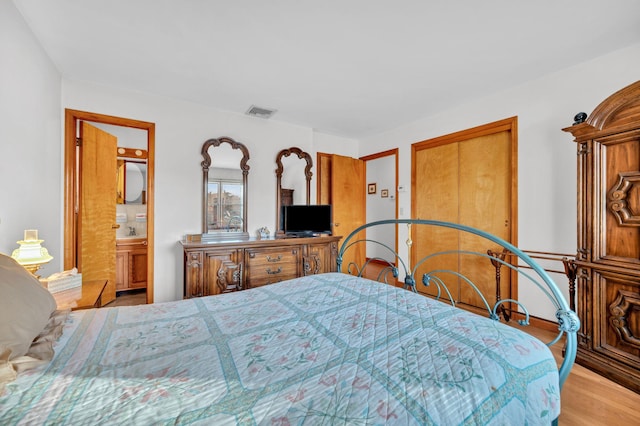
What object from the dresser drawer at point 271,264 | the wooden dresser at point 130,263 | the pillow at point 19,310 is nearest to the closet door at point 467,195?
the dresser drawer at point 271,264

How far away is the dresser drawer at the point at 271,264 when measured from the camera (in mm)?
2995

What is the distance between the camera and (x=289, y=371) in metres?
0.76

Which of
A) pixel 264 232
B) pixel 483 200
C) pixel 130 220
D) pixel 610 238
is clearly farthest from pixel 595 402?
pixel 130 220

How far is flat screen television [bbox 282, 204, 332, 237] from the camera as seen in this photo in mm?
3652

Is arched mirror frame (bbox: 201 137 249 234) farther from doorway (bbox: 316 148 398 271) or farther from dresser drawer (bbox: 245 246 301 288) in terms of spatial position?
doorway (bbox: 316 148 398 271)

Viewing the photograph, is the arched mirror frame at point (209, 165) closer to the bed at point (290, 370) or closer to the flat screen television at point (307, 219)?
the flat screen television at point (307, 219)

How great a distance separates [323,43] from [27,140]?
2.20 meters

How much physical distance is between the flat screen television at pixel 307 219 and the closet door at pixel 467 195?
4.11ft

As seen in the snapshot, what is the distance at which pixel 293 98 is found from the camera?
10.1ft

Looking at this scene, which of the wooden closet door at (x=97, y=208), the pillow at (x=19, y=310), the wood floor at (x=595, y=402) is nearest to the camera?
the pillow at (x=19, y=310)

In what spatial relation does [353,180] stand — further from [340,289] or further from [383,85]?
[340,289]

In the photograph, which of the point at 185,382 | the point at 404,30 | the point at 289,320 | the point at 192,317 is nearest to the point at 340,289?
the point at 289,320

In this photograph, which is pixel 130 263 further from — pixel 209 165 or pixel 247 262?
pixel 247 262

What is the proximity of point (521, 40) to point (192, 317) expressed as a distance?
9.29 feet
